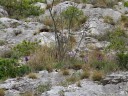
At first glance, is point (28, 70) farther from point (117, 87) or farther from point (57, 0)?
point (57, 0)

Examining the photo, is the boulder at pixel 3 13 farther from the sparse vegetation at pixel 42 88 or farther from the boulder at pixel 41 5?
the sparse vegetation at pixel 42 88

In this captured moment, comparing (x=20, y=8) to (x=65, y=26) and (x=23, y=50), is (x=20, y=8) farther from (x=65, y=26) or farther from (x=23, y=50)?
(x=23, y=50)

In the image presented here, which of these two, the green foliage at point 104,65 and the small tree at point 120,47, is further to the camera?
the small tree at point 120,47

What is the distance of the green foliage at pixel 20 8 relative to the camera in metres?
16.1

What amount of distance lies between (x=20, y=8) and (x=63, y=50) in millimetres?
5657

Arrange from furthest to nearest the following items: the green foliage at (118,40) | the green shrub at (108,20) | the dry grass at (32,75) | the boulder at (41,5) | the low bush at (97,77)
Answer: the boulder at (41,5) → the green shrub at (108,20) → the green foliage at (118,40) → the dry grass at (32,75) → the low bush at (97,77)

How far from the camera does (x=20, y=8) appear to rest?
53.5 ft

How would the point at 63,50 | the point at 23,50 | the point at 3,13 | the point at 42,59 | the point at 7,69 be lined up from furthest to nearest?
the point at 3,13, the point at 23,50, the point at 63,50, the point at 42,59, the point at 7,69

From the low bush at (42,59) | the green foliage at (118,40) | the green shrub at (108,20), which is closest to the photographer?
the low bush at (42,59)

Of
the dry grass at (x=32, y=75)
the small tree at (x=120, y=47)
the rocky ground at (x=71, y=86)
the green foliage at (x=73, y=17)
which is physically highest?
the green foliage at (x=73, y=17)

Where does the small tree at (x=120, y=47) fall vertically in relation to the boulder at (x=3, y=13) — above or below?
below

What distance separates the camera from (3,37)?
13.4m

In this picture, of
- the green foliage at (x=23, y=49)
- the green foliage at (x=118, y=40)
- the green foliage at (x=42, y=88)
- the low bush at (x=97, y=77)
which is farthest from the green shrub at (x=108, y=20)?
the green foliage at (x=42, y=88)

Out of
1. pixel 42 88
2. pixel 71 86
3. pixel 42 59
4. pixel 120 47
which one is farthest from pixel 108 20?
pixel 42 88
